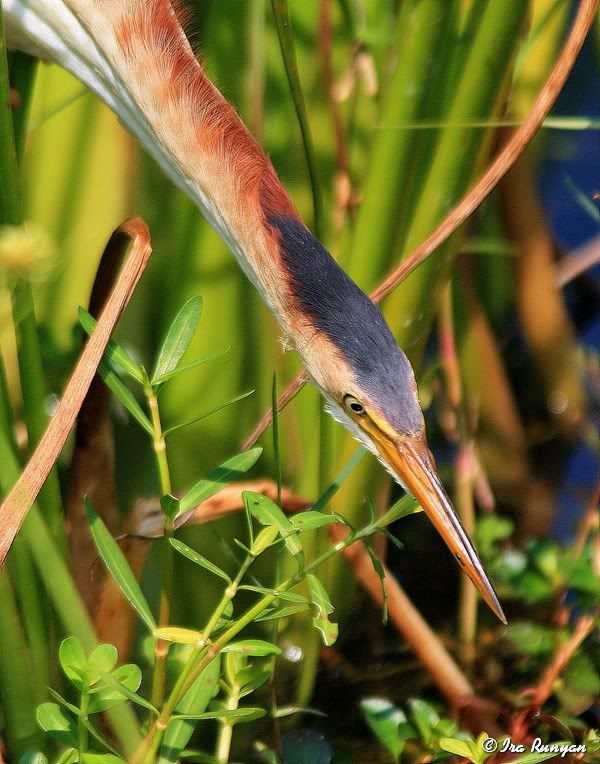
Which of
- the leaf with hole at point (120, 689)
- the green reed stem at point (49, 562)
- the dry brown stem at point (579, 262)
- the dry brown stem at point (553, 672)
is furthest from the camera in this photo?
the dry brown stem at point (579, 262)

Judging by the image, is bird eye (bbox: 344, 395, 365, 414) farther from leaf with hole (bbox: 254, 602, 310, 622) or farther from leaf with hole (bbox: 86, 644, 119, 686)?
leaf with hole (bbox: 86, 644, 119, 686)

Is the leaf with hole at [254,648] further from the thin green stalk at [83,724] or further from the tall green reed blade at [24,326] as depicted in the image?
the tall green reed blade at [24,326]

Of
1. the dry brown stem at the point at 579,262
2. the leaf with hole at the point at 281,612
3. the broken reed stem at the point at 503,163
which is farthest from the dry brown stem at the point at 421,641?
the dry brown stem at the point at 579,262

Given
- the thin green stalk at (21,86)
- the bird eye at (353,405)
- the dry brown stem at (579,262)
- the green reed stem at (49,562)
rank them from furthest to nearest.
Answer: the dry brown stem at (579,262)
the thin green stalk at (21,86)
the bird eye at (353,405)
the green reed stem at (49,562)

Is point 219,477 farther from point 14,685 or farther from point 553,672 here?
point 553,672

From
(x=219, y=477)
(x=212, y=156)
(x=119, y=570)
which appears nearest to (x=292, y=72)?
(x=212, y=156)
